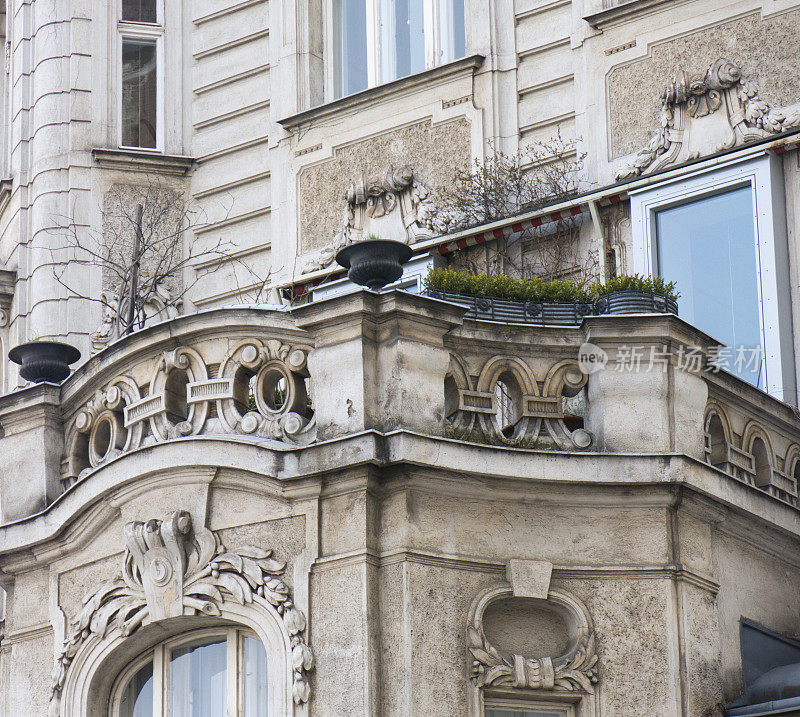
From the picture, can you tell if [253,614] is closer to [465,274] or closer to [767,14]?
[465,274]

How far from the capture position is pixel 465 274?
41.6 feet

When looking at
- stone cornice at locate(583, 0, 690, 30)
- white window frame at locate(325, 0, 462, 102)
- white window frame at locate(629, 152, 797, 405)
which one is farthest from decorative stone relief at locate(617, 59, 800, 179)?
white window frame at locate(325, 0, 462, 102)

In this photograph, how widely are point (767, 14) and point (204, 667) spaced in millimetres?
7511

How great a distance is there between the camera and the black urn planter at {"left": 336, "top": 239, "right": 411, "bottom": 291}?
1116cm

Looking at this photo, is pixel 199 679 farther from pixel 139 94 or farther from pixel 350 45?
pixel 139 94

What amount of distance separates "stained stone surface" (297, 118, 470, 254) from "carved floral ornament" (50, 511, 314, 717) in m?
6.36

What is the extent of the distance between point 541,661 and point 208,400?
2.72 m

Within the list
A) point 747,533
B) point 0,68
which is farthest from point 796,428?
point 0,68

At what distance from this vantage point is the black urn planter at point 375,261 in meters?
11.2

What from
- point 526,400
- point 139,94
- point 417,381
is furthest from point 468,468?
point 139,94

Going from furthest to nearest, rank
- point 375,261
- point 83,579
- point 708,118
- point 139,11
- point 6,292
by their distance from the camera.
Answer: point 139,11 < point 6,292 < point 708,118 < point 83,579 < point 375,261

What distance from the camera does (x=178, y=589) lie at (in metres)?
11.1

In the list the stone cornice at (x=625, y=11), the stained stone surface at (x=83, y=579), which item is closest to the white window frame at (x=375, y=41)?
the stone cornice at (x=625, y=11)

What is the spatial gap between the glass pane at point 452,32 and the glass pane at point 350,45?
1003 millimetres
